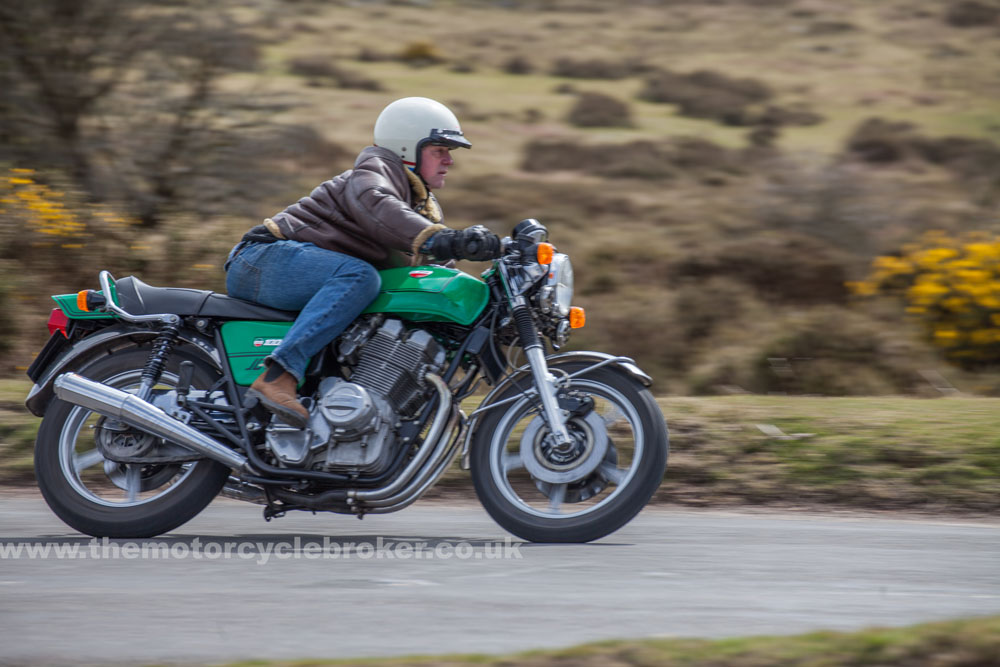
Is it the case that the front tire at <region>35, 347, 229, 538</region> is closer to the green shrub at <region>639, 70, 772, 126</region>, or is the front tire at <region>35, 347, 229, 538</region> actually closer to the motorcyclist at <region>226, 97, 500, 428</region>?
the motorcyclist at <region>226, 97, 500, 428</region>

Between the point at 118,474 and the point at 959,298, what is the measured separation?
36.0 ft

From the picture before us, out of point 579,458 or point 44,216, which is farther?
point 44,216

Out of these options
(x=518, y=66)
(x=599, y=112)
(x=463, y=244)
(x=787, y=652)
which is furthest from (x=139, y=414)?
(x=518, y=66)

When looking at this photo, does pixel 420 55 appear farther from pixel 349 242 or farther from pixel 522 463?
pixel 522 463

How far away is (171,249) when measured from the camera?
12727mm

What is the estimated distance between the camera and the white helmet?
19.3 feet

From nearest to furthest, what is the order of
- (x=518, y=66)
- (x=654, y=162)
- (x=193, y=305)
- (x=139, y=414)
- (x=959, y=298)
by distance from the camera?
(x=139, y=414)
(x=193, y=305)
(x=959, y=298)
(x=654, y=162)
(x=518, y=66)

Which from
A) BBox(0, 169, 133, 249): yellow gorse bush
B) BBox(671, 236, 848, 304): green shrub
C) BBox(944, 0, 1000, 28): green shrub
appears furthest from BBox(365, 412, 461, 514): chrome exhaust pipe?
BBox(944, 0, 1000, 28): green shrub

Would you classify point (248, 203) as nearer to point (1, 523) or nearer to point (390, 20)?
point (1, 523)

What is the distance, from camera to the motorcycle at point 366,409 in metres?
5.61

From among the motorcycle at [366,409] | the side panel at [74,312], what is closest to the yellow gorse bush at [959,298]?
the motorcycle at [366,409]

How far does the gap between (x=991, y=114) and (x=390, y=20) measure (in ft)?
94.2

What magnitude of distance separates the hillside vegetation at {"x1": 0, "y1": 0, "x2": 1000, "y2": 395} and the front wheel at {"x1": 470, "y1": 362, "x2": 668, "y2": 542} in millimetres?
6845

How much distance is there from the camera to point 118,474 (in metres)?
5.88
